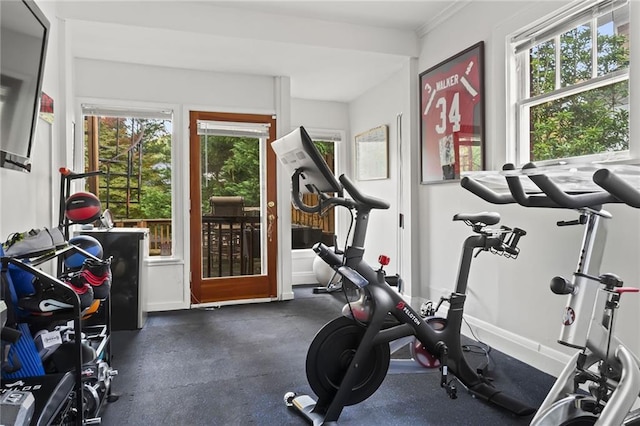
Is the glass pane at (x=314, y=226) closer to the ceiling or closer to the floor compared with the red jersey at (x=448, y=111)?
closer to the floor

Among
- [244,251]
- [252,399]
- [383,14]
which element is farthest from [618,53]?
[244,251]

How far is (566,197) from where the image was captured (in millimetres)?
1358

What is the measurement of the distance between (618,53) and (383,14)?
1976 mm

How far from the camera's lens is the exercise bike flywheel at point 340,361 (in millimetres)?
2139

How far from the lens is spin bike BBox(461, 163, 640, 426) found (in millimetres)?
1349

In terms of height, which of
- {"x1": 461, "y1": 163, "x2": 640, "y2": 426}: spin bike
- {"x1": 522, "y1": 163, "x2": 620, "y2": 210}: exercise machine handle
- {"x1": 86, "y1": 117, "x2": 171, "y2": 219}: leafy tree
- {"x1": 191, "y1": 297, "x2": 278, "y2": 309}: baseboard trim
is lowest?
{"x1": 191, "y1": 297, "x2": 278, "y2": 309}: baseboard trim

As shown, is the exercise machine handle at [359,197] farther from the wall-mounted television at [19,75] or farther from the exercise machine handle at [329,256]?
the wall-mounted television at [19,75]

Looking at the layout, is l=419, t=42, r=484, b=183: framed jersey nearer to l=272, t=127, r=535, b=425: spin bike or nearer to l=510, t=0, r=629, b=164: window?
l=510, t=0, r=629, b=164: window

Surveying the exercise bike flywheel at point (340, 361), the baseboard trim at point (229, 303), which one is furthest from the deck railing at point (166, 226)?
the exercise bike flywheel at point (340, 361)

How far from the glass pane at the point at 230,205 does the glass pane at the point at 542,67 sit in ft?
9.56

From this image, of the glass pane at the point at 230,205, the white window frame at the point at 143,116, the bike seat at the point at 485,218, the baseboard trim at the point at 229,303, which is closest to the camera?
the bike seat at the point at 485,218

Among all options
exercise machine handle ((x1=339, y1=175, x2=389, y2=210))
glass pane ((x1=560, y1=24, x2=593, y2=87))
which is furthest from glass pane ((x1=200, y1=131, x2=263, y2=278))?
glass pane ((x1=560, y1=24, x2=593, y2=87))

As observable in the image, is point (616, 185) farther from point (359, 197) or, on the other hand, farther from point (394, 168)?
point (394, 168)

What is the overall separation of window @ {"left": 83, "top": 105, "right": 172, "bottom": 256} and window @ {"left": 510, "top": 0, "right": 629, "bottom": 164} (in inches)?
136
